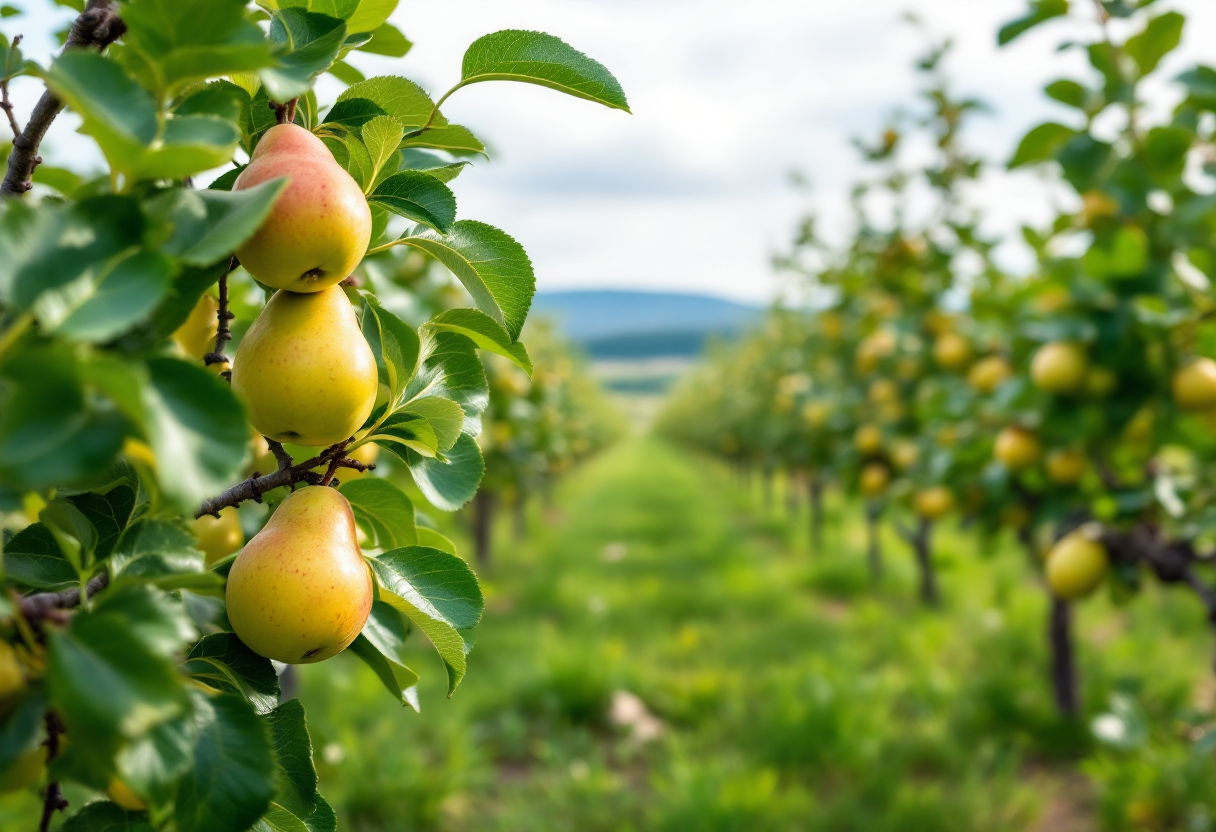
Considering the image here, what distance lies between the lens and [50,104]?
587mm

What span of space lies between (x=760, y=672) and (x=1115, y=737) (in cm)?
243

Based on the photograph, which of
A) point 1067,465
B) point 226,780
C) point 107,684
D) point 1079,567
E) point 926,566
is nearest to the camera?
point 107,684

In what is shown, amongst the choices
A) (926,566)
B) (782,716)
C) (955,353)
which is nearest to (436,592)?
(782,716)

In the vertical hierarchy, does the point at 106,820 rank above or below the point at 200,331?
below

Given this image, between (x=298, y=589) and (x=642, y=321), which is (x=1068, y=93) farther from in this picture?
(x=642, y=321)

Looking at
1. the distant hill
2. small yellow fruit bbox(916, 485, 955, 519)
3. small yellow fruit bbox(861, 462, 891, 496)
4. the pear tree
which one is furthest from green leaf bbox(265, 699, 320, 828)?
the distant hill

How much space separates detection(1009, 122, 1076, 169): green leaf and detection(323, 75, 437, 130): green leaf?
2.10 meters

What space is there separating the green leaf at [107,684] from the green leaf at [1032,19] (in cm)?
228

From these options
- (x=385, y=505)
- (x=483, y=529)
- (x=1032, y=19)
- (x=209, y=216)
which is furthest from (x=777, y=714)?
(x=483, y=529)

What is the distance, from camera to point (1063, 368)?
218 centimetres

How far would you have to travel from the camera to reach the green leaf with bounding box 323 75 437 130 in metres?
0.66

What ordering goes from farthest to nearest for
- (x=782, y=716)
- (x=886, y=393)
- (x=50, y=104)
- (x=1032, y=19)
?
(x=886, y=393) < (x=782, y=716) < (x=1032, y=19) < (x=50, y=104)

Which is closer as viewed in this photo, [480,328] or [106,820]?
[106,820]

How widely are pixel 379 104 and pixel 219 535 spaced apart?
1.55 feet
